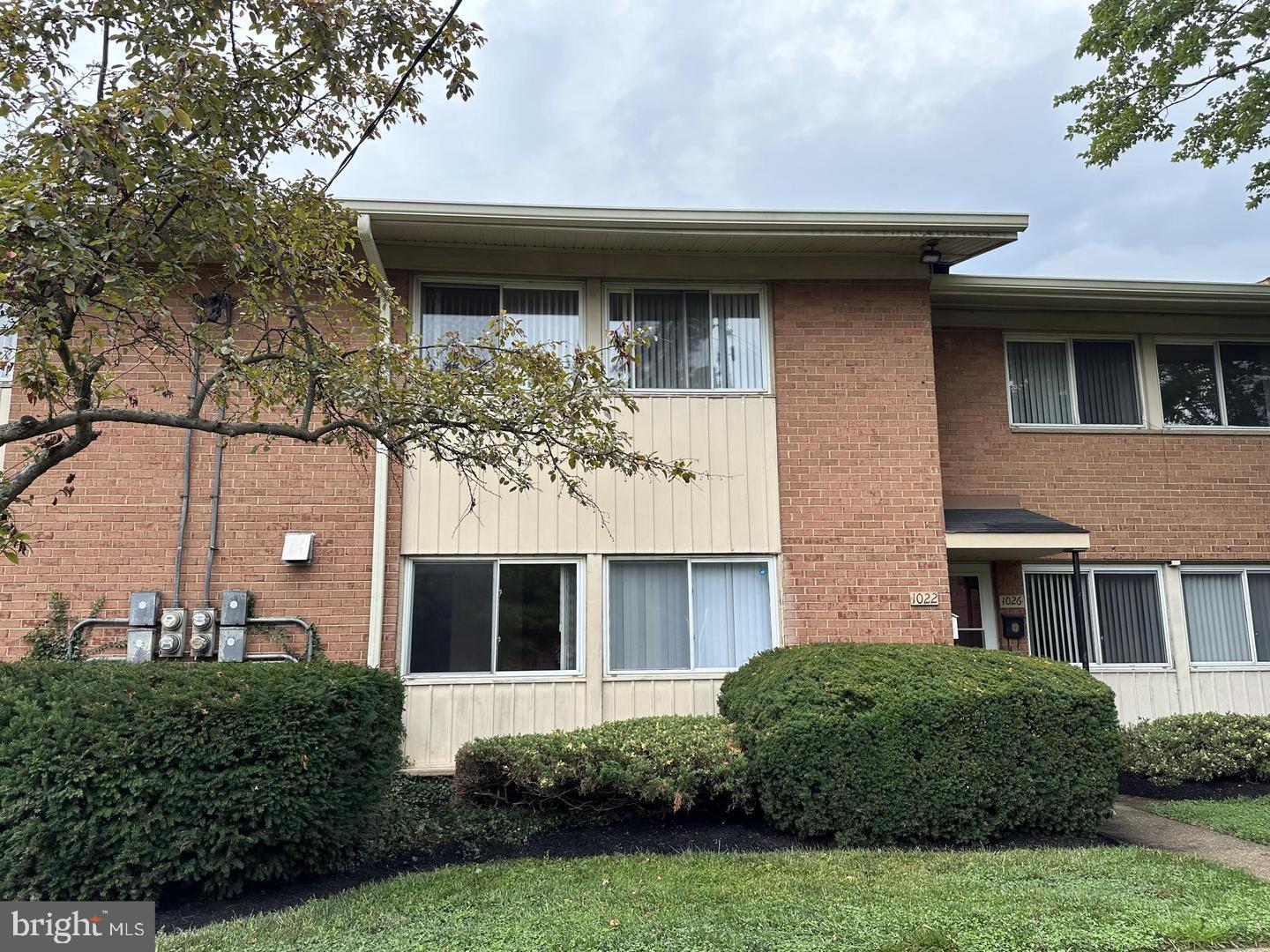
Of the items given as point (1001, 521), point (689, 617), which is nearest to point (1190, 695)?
point (1001, 521)

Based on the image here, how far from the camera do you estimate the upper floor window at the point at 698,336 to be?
9.17 metres

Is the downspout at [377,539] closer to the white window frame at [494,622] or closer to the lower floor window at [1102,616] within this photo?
the white window frame at [494,622]

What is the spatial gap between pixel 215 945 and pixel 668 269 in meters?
7.17

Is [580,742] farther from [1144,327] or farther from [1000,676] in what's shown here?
[1144,327]

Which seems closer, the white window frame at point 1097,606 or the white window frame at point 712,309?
the white window frame at point 712,309

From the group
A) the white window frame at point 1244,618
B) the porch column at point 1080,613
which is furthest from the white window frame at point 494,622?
the white window frame at point 1244,618

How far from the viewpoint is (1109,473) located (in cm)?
1036

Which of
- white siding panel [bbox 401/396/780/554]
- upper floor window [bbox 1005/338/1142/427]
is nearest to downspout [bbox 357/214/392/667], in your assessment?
white siding panel [bbox 401/396/780/554]

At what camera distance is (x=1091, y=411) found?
1059 cm

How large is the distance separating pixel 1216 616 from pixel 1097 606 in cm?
158

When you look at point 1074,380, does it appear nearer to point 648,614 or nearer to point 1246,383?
point 1246,383

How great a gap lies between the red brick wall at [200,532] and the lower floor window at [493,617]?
335mm

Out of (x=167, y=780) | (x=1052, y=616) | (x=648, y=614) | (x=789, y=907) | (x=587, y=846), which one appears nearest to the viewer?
(x=789, y=907)

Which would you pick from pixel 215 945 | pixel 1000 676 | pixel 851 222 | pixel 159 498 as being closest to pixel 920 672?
pixel 1000 676
